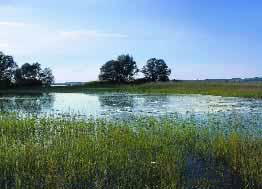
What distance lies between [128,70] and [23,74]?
27.0 m

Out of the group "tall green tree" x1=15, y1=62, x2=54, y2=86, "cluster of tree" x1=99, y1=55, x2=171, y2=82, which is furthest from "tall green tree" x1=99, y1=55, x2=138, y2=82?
"tall green tree" x1=15, y1=62, x2=54, y2=86

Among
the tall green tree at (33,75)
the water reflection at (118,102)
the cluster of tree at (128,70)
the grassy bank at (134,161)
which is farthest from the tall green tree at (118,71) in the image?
the grassy bank at (134,161)

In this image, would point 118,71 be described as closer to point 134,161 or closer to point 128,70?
point 128,70

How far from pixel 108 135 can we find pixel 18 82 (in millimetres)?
96033

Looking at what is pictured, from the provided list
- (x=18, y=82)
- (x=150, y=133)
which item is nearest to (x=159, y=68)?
(x=18, y=82)

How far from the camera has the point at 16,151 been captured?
1438 centimetres

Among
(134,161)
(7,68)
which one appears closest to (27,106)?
(134,161)

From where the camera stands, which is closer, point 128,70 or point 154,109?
point 154,109

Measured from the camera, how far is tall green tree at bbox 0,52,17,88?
10470 cm

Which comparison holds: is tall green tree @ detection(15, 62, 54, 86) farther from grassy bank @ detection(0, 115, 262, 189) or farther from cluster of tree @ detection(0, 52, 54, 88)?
grassy bank @ detection(0, 115, 262, 189)

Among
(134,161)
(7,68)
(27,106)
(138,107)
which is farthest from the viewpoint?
(7,68)

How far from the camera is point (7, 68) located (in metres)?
111

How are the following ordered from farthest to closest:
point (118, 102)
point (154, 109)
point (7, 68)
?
1. point (7, 68)
2. point (118, 102)
3. point (154, 109)

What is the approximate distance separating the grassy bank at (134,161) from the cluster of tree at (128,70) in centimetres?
10275
